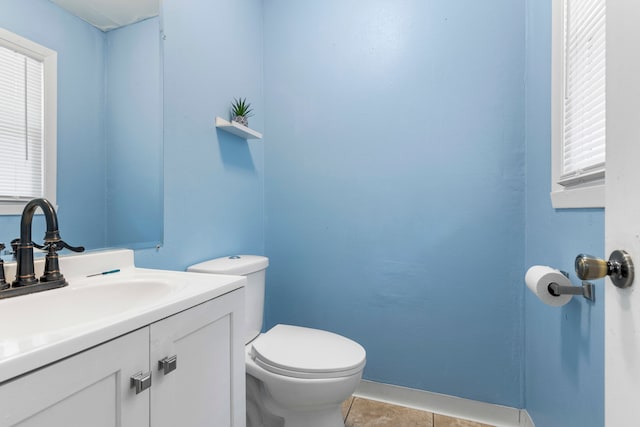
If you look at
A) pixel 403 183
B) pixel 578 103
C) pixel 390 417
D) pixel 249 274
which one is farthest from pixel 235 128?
pixel 390 417

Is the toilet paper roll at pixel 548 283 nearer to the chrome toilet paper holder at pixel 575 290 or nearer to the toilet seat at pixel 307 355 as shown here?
the chrome toilet paper holder at pixel 575 290

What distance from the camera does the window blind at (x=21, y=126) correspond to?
0.78 meters

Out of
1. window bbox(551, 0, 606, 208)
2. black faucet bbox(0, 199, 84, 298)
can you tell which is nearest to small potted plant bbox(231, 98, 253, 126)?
black faucet bbox(0, 199, 84, 298)

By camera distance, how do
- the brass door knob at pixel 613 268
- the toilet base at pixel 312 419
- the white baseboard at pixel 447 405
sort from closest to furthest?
the brass door knob at pixel 613 268, the toilet base at pixel 312 419, the white baseboard at pixel 447 405

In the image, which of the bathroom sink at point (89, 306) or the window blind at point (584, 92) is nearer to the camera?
the bathroom sink at point (89, 306)

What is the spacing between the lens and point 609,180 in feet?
1.48

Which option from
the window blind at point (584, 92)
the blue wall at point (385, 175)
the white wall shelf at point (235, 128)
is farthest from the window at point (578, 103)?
the white wall shelf at point (235, 128)

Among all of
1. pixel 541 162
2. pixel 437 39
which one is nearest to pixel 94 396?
pixel 541 162

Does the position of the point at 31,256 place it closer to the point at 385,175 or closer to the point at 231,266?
the point at 231,266

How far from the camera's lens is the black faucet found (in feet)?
2.42

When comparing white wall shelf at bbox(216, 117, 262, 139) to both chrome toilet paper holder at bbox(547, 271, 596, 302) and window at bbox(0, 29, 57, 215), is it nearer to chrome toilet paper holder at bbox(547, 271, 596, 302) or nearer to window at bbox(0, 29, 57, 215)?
window at bbox(0, 29, 57, 215)

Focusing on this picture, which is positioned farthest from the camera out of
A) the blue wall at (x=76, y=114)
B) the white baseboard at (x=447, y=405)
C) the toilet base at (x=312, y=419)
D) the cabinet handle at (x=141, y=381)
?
the white baseboard at (x=447, y=405)

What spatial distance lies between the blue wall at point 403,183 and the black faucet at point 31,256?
1.13 m

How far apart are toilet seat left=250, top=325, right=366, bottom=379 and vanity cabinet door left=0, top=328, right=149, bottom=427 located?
0.58 metres
